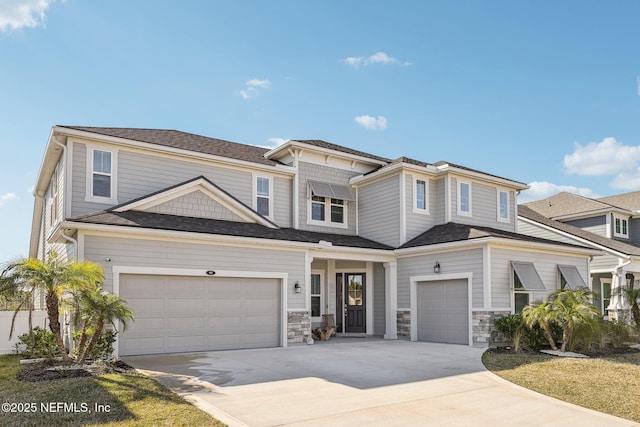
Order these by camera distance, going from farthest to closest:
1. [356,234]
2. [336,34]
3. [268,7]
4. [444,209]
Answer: [356,234] → [444,209] → [336,34] → [268,7]

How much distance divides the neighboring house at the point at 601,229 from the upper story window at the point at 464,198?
25.7ft

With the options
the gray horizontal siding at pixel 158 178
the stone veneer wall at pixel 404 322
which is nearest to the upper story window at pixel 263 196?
the gray horizontal siding at pixel 158 178

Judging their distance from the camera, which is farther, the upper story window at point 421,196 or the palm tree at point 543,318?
the upper story window at point 421,196

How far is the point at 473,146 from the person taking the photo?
66.9 ft

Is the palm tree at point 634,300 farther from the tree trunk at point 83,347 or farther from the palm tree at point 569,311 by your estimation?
the tree trunk at point 83,347

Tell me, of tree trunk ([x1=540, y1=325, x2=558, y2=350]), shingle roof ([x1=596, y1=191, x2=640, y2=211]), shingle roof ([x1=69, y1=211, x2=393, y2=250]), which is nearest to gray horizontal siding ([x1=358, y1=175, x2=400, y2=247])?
shingle roof ([x1=69, y1=211, x2=393, y2=250])

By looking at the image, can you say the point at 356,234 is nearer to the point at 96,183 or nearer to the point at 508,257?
the point at 508,257

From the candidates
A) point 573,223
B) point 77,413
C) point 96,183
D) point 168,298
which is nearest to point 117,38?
point 96,183

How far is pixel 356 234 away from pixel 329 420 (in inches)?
513

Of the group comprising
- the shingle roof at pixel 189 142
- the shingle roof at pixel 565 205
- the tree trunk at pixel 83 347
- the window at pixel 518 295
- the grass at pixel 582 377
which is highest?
the shingle roof at pixel 189 142

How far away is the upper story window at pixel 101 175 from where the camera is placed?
1397 centimetres

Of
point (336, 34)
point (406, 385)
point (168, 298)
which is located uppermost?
point (336, 34)

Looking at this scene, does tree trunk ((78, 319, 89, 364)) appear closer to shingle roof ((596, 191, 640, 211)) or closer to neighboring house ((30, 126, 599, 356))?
neighboring house ((30, 126, 599, 356))

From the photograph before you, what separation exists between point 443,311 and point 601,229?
14450 millimetres
